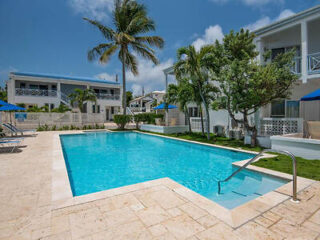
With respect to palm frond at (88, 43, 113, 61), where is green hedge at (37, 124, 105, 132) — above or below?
below

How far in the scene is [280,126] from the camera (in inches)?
384

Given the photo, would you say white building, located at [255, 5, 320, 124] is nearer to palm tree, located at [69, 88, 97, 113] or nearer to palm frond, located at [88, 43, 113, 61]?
palm frond, located at [88, 43, 113, 61]

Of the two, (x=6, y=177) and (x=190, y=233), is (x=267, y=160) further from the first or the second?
(x=6, y=177)

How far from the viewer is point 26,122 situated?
19.0 meters

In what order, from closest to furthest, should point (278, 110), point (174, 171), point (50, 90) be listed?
1. point (174, 171)
2. point (278, 110)
3. point (50, 90)

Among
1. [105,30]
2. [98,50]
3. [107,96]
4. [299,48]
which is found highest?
[105,30]

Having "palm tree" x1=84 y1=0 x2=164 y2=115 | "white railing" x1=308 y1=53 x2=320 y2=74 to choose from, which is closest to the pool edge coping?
"white railing" x1=308 y1=53 x2=320 y2=74

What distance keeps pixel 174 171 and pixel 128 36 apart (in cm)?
1361

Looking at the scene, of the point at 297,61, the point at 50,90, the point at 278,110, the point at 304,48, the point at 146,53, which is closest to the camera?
the point at 304,48

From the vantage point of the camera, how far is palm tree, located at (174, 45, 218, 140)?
36.0ft

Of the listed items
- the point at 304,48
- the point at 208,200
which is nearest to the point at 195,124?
the point at 304,48

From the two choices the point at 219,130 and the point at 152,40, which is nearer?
the point at 219,130

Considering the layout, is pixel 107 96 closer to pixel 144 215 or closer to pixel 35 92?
pixel 35 92

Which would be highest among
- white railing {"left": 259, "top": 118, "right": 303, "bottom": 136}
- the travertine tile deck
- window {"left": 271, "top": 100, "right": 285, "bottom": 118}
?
window {"left": 271, "top": 100, "right": 285, "bottom": 118}
